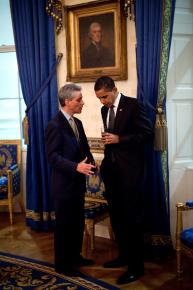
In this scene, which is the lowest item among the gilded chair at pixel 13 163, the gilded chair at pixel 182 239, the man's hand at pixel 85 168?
the gilded chair at pixel 182 239

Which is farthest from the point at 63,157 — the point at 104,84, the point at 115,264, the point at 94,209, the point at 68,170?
the point at 115,264

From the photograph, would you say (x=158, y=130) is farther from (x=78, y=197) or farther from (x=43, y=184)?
(x=43, y=184)

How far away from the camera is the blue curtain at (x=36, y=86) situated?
425cm

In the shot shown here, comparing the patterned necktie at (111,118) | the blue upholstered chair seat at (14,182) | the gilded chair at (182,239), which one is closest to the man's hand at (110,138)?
the patterned necktie at (111,118)

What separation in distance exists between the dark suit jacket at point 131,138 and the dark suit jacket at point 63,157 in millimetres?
311

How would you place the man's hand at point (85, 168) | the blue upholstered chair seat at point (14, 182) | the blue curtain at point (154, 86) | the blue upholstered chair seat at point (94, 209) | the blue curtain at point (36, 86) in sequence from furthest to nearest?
the blue upholstered chair seat at point (14, 182), the blue curtain at point (36, 86), the blue upholstered chair seat at point (94, 209), the blue curtain at point (154, 86), the man's hand at point (85, 168)

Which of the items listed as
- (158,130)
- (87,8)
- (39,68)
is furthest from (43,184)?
(87,8)

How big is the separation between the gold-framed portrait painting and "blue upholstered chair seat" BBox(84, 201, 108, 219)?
1154 millimetres

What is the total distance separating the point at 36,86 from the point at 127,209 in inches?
72.1

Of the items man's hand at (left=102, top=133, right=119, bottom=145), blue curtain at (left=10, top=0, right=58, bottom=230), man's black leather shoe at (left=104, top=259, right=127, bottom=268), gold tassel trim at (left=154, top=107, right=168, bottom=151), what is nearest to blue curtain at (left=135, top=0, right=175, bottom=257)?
gold tassel trim at (left=154, top=107, right=168, bottom=151)

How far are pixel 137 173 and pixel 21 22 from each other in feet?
7.19

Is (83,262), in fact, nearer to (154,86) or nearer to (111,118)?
(111,118)

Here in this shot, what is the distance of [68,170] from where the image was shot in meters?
3.03

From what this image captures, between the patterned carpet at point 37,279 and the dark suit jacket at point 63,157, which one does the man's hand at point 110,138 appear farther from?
the patterned carpet at point 37,279
